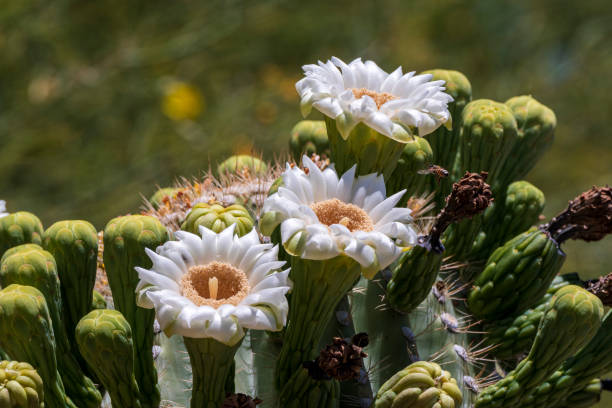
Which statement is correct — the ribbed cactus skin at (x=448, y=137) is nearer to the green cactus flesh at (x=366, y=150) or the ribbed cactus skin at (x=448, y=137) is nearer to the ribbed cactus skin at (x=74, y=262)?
the green cactus flesh at (x=366, y=150)

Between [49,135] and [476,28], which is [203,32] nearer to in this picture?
[49,135]

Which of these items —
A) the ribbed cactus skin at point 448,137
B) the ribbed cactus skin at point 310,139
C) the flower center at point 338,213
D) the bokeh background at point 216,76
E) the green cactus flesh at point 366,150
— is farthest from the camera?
the bokeh background at point 216,76

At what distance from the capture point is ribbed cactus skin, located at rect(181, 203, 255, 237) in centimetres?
102

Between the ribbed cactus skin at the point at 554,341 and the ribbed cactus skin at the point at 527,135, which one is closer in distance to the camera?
the ribbed cactus skin at the point at 554,341

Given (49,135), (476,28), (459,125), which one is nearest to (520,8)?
(476,28)

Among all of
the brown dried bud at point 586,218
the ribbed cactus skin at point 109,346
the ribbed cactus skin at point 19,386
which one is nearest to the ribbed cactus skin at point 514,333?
the brown dried bud at point 586,218

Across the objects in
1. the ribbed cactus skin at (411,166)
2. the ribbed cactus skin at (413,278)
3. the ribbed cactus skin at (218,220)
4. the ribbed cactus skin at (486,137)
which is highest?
the ribbed cactus skin at (486,137)

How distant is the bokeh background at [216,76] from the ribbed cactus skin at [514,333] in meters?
2.22

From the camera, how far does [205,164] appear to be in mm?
3791

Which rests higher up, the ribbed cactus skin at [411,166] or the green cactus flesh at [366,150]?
the ribbed cactus skin at [411,166]

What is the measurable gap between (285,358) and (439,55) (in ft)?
11.6

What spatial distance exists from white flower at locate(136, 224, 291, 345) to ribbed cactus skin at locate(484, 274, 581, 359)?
44 centimetres

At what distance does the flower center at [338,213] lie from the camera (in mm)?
952

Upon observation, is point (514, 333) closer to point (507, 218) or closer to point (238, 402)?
point (507, 218)
